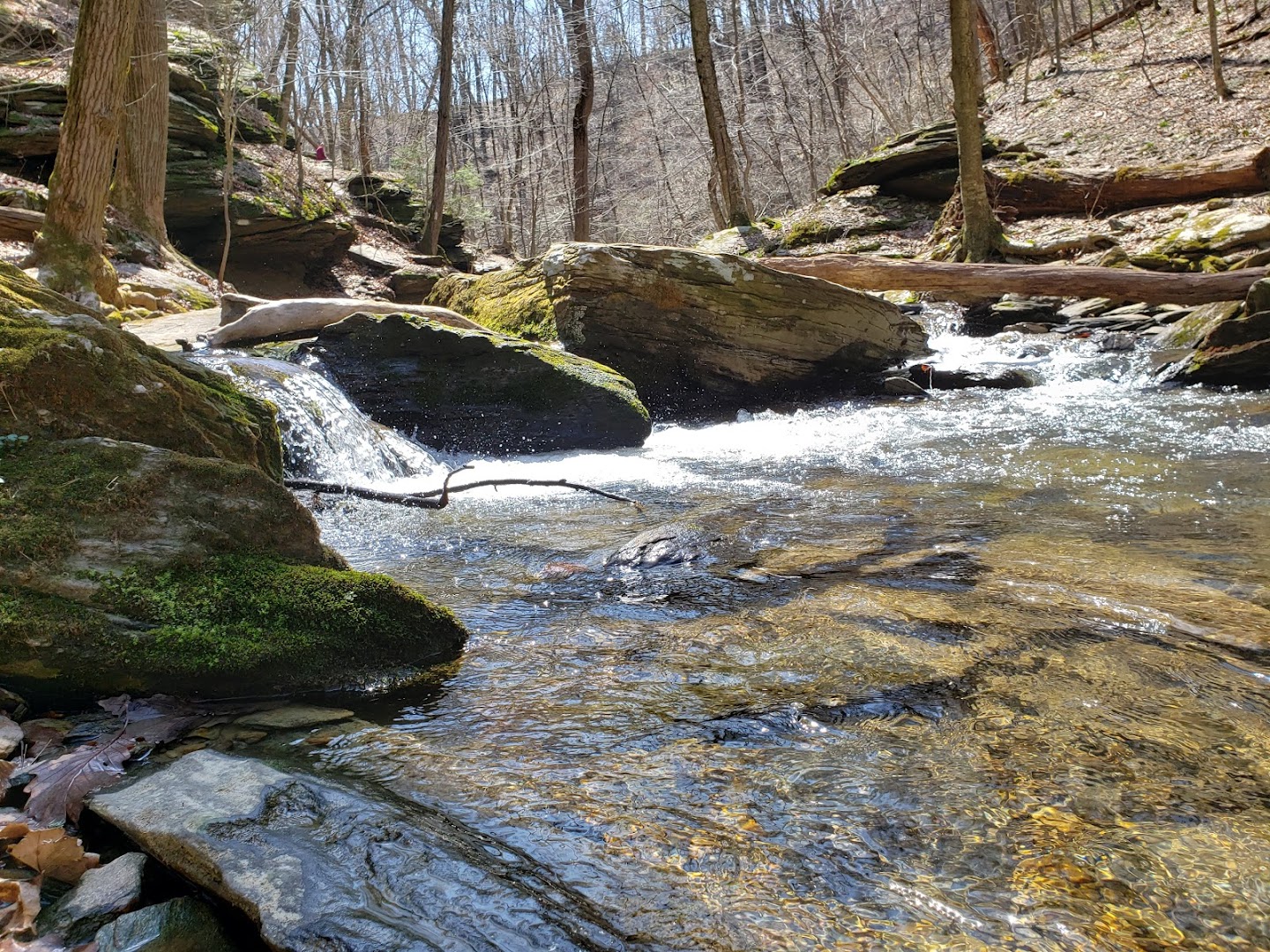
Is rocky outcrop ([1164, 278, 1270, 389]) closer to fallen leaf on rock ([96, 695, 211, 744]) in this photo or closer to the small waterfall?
the small waterfall

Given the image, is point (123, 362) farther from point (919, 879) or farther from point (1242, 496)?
point (1242, 496)

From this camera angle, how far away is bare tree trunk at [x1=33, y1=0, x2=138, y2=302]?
7.92m

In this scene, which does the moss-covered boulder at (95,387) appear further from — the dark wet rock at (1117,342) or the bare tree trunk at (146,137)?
the bare tree trunk at (146,137)

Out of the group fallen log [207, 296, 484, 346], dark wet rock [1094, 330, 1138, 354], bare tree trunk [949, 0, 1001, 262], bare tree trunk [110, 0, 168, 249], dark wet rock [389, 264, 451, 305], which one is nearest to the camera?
fallen log [207, 296, 484, 346]

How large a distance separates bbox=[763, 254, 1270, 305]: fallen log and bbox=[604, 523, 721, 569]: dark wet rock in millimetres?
7368

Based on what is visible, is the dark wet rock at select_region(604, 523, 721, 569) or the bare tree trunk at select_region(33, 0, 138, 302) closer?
the dark wet rock at select_region(604, 523, 721, 569)

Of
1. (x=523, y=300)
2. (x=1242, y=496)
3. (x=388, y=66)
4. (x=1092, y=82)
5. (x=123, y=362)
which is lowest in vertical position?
(x=1242, y=496)

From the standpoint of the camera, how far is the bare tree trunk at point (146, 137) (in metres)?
13.3

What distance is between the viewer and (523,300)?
1059cm

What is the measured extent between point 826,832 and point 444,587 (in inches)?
99.2

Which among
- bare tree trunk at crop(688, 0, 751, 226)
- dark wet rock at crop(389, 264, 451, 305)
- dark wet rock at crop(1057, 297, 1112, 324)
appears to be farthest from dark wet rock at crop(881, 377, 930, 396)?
dark wet rock at crop(389, 264, 451, 305)

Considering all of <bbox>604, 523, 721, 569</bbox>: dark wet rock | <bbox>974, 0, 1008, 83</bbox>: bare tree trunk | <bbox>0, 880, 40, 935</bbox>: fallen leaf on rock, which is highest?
<bbox>974, 0, 1008, 83</bbox>: bare tree trunk

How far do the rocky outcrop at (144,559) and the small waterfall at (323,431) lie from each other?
331 centimetres

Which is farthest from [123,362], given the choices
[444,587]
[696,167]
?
[696,167]
